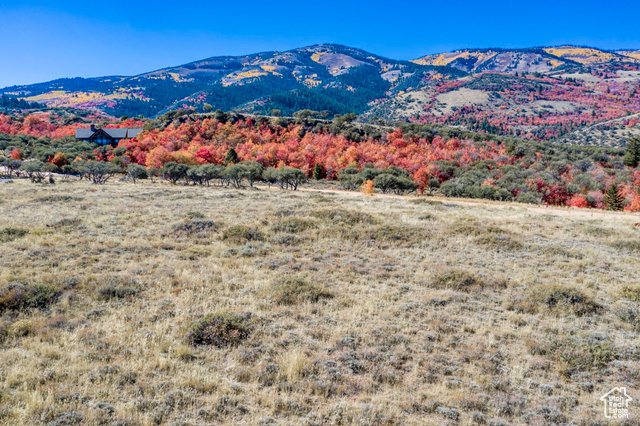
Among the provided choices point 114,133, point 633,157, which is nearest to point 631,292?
point 633,157

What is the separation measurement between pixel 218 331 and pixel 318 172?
70670mm

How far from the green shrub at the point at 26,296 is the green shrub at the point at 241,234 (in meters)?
9.03

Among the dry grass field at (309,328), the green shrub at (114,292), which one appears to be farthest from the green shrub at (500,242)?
the green shrub at (114,292)

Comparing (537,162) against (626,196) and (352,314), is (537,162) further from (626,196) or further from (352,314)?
(352,314)

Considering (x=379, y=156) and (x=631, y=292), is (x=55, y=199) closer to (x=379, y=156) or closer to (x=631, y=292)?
(x=631, y=292)

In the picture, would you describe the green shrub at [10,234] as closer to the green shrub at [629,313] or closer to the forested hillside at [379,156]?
the green shrub at [629,313]

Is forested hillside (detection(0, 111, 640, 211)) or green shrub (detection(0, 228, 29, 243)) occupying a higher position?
forested hillside (detection(0, 111, 640, 211))

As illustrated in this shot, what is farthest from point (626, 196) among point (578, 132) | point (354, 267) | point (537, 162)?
point (578, 132)

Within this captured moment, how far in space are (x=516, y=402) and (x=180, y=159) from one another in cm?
7825

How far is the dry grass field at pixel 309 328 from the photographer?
643cm

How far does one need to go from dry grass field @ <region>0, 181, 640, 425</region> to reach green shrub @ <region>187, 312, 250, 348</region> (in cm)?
4

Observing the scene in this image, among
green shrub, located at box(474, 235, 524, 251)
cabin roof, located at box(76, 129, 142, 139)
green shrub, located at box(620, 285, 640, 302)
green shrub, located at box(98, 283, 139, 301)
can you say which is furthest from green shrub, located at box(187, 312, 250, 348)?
cabin roof, located at box(76, 129, 142, 139)

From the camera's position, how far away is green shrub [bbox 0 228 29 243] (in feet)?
56.1

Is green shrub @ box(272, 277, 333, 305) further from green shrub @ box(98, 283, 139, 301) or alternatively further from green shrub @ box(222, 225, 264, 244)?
green shrub @ box(222, 225, 264, 244)
